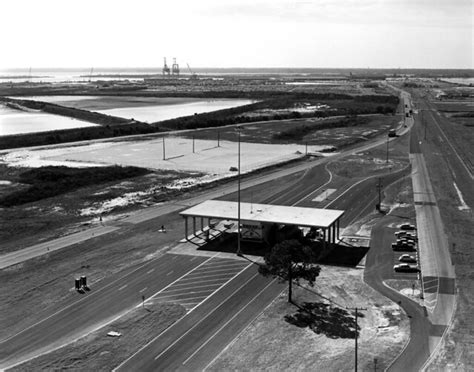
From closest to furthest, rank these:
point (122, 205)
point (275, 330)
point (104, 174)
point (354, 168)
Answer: point (275, 330)
point (122, 205)
point (104, 174)
point (354, 168)

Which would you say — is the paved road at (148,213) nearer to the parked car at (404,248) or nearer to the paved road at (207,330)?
the paved road at (207,330)

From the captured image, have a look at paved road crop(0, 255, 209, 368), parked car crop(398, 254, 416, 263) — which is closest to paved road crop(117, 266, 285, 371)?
paved road crop(0, 255, 209, 368)

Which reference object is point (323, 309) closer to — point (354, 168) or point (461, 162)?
point (354, 168)

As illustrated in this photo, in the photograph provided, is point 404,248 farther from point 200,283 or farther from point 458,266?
point 200,283

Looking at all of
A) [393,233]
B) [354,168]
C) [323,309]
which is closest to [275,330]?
[323,309]

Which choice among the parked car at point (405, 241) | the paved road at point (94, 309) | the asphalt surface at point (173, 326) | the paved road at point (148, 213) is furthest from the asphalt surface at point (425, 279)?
the paved road at point (148, 213)
